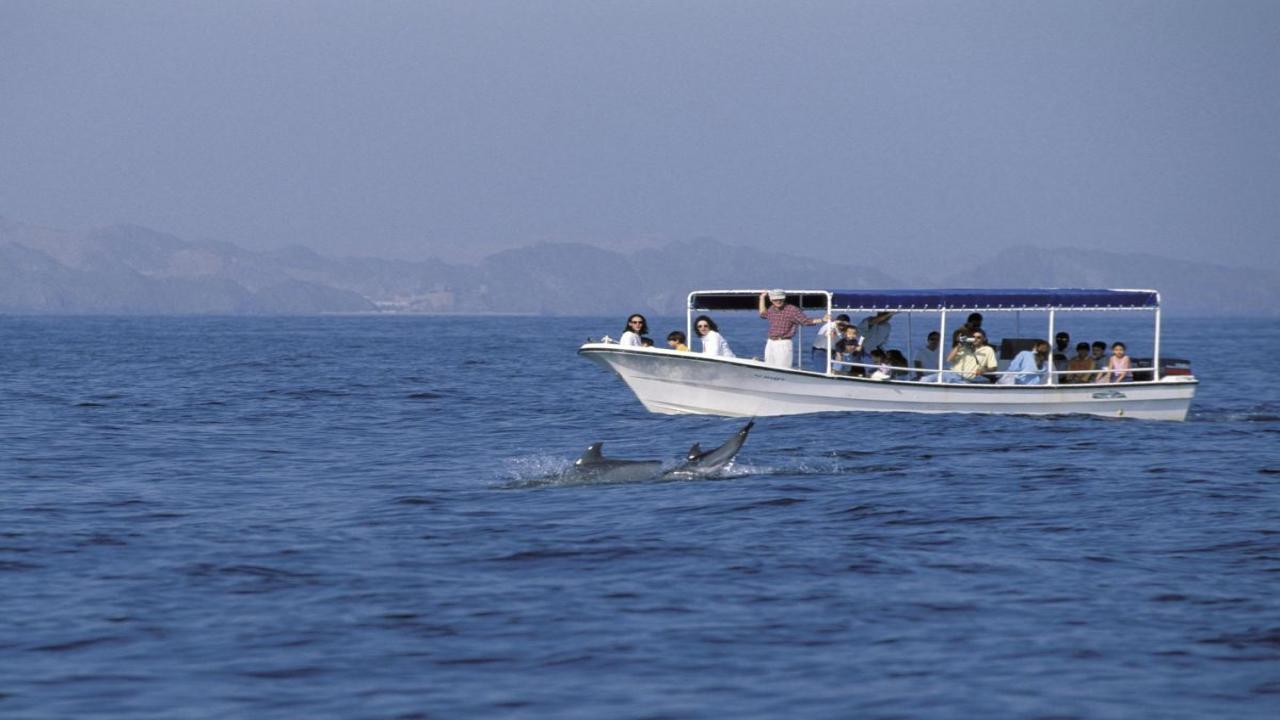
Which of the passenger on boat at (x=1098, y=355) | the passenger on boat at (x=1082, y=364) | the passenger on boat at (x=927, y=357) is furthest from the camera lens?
the passenger on boat at (x=927, y=357)

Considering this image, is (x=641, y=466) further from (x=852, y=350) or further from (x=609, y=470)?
(x=852, y=350)

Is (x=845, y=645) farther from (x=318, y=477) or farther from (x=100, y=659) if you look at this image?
(x=318, y=477)

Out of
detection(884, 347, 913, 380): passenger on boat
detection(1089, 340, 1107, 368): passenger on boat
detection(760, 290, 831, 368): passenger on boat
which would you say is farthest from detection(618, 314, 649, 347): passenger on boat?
detection(1089, 340, 1107, 368): passenger on boat

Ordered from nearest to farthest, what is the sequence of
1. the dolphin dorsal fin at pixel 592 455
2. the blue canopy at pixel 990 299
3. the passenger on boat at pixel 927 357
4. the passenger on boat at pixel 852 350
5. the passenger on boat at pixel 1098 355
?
the dolphin dorsal fin at pixel 592 455 < the blue canopy at pixel 990 299 < the passenger on boat at pixel 852 350 < the passenger on boat at pixel 1098 355 < the passenger on boat at pixel 927 357

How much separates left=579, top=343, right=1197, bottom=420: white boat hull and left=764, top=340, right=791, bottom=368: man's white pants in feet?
1.12

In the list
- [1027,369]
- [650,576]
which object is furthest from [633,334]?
[650,576]

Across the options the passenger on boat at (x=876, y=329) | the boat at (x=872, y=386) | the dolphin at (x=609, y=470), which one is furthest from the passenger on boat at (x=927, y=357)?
→ the dolphin at (x=609, y=470)

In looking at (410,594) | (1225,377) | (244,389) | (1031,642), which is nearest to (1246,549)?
(1031,642)

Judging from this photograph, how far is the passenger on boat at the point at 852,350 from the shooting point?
29.8 metres

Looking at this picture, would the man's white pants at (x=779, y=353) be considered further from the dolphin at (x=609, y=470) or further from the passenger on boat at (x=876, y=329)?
the dolphin at (x=609, y=470)

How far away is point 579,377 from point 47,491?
1428 inches

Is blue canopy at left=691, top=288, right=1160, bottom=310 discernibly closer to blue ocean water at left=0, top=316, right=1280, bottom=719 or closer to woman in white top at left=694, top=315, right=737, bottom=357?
woman in white top at left=694, top=315, right=737, bottom=357

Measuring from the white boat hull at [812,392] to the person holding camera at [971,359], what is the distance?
1.74 feet

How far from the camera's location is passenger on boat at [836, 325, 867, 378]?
97.9 ft
